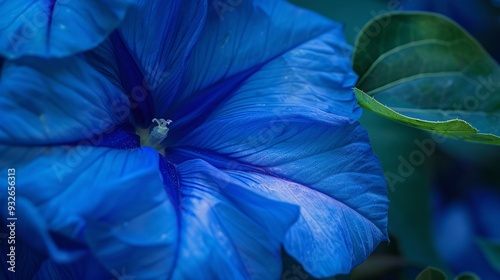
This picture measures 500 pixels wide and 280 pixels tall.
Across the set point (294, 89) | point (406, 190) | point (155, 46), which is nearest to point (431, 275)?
point (406, 190)

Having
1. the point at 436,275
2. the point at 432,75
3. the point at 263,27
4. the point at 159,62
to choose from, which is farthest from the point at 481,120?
the point at 159,62

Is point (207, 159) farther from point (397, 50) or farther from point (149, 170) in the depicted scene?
point (397, 50)

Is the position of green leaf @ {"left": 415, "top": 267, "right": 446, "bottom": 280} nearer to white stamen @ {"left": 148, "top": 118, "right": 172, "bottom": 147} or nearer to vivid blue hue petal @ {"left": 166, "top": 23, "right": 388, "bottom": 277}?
vivid blue hue petal @ {"left": 166, "top": 23, "right": 388, "bottom": 277}

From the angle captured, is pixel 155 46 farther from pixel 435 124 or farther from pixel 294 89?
pixel 435 124

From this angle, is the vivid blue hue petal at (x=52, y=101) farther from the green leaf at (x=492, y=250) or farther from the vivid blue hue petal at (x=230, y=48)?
the green leaf at (x=492, y=250)

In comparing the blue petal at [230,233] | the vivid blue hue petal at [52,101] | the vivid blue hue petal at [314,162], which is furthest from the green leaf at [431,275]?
the vivid blue hue petal at [52,101]

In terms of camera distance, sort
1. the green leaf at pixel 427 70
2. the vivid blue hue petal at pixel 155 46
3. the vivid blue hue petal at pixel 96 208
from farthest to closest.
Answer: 1. the green leaf at pixel 427 70
2. the vivid blue hue petal at pixel 155 46
3. the vivid blue hue petal at pixel 96 208

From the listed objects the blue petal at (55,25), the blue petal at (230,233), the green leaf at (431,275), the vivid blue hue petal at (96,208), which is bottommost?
the green leaf at (431,275)
